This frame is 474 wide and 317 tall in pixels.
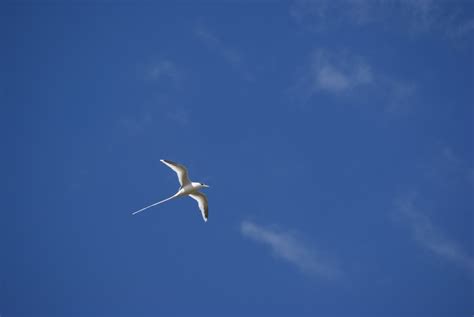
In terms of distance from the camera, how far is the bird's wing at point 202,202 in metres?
45.6

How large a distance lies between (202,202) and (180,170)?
2.95m

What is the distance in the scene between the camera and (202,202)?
151 ft

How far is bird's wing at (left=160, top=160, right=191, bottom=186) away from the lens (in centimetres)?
4345

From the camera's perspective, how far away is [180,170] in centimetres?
4366

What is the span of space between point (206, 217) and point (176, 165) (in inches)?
150

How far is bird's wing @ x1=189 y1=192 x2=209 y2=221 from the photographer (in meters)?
45.6

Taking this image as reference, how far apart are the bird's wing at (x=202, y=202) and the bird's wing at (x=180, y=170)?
59.8 inches

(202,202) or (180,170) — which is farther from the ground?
(202,202)

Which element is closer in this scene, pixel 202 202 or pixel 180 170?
pixel 180 170

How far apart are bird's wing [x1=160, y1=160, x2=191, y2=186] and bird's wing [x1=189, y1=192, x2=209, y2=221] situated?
1520mm

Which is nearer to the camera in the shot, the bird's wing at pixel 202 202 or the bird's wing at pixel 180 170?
the bird's wing at pixel 180 170

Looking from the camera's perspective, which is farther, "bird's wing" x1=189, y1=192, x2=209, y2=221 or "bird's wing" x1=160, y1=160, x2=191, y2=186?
"bird's wing" x1=189, y1=192, x2=209, y2=221

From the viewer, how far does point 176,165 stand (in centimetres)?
4350

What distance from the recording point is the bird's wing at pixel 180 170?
4345 cm
